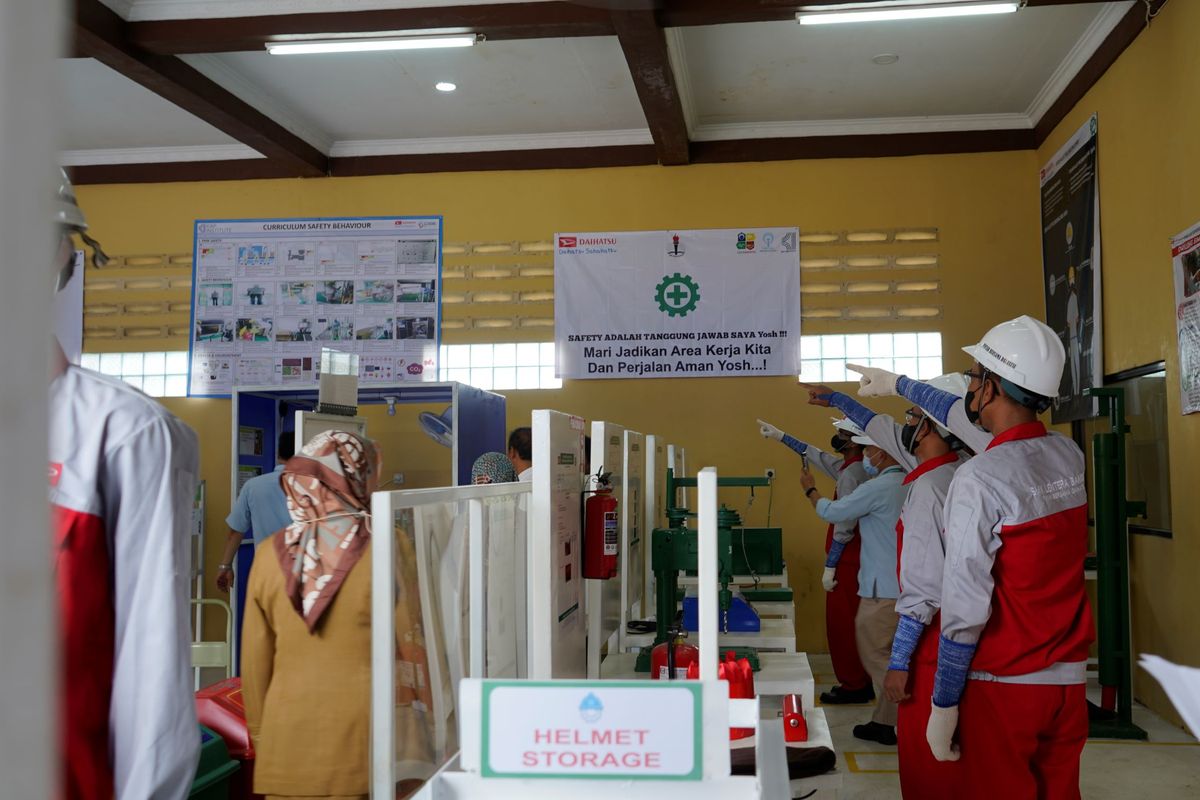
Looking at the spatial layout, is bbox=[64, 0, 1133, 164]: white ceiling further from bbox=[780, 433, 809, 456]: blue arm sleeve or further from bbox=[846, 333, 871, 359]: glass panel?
bbox=[780, 433, 809, 456]: blue arm sleeve

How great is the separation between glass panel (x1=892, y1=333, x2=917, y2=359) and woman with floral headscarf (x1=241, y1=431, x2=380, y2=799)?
5.84 meters

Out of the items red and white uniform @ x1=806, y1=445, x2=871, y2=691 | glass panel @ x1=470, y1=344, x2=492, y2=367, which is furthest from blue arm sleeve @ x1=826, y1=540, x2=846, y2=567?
glass panel @ x1=470, y1=344, x2=492, y2=367

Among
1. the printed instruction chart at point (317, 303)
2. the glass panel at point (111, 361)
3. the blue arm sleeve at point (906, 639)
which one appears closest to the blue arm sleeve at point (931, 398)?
the blue arm sleeve at point (906, 639)

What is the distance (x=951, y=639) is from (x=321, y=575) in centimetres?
160

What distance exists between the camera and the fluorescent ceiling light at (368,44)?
19.1 ft

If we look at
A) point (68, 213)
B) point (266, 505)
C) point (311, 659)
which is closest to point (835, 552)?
point (266, 505)

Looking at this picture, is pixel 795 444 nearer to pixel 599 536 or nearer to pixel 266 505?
pixel 266 505

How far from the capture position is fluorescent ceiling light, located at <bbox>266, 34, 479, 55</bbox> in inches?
229

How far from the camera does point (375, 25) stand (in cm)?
569

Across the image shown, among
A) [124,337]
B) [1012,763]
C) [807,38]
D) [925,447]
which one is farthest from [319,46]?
[1012,763]

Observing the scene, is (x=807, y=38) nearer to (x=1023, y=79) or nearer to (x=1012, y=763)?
(x=1023, y=79)

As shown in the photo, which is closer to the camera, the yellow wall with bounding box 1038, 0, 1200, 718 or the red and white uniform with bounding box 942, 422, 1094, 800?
the red and white uniform with bounding box 942, 422, 1094, 800

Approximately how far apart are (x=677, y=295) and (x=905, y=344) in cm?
172

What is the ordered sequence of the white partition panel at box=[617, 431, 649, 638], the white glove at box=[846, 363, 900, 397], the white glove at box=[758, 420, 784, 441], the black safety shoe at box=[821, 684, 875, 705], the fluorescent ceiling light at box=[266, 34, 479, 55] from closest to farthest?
1. the white partition panel at box=[617, 431, 649, 638]
2. the white glove at box=[846, 363, 900, 397]
3. the fluorescent ceiling light at box=[266, 34, 479, 55]
4. the black safety shoe at box=[821, 684, 875, 705]
5. the white glove at box=[758, 420, 784, 441]
